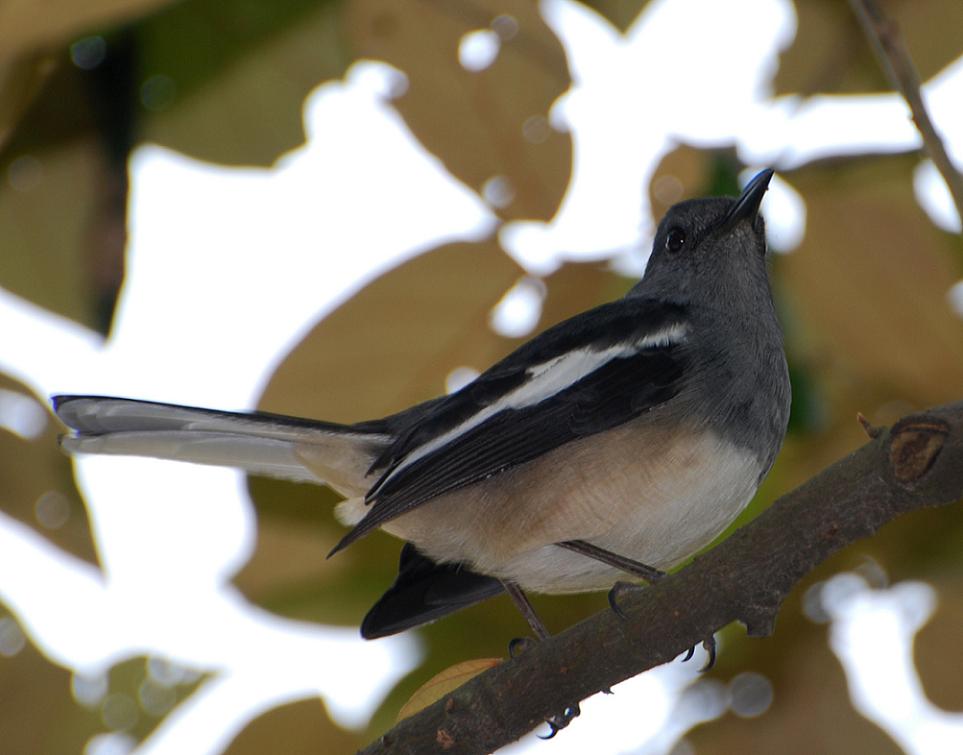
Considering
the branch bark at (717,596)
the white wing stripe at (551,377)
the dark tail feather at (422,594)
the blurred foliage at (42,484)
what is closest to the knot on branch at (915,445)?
the branch bark at (717,596)

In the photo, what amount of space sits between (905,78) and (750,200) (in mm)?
998

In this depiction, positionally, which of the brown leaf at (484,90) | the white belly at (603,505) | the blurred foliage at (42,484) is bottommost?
the white belly at (603,505)

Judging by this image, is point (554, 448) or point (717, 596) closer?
point (717, 596)

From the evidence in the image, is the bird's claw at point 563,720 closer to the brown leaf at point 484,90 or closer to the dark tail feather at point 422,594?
the dark tail feather at point 422,594

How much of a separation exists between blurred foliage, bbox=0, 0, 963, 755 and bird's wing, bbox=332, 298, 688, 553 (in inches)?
5.9

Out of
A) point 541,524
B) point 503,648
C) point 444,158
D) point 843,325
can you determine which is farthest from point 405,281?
point 503,648

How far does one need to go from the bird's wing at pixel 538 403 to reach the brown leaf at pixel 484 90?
0.55 metres

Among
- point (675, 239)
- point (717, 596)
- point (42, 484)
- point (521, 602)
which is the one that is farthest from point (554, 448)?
point (42, 484)

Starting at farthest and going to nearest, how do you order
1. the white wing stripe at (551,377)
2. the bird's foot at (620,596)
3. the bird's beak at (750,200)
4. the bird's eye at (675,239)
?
the bird's eye at (675,239)
the bird's beak at (750,200)
the white wing stripe at (551,377)
the bird's foot at (620,596)

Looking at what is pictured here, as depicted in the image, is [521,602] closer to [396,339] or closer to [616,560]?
[616,560]

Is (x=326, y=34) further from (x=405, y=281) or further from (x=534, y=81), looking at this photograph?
(x=405, y=281)

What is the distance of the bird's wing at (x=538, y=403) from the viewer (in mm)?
2930

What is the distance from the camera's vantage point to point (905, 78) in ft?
7.61

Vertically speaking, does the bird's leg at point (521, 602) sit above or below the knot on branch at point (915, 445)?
below
